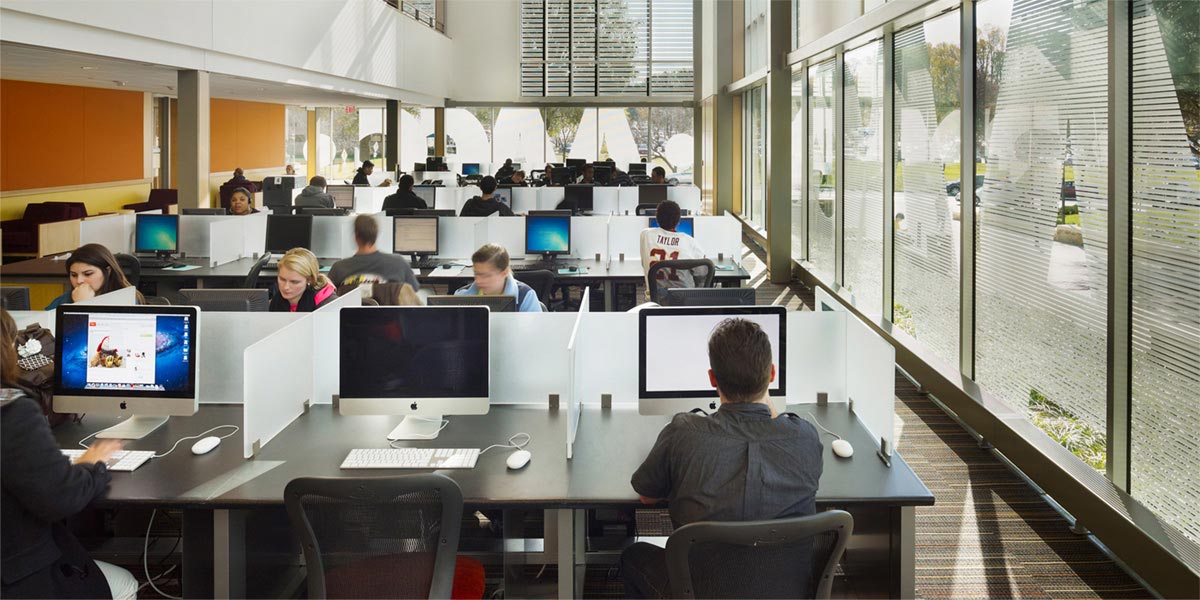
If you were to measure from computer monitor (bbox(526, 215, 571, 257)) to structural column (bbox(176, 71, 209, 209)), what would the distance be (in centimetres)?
332

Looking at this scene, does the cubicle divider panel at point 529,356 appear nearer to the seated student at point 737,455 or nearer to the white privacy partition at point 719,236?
the seated student at point 737,455

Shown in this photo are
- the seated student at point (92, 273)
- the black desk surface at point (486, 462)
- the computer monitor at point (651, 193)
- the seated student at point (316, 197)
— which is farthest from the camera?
the computer monitor at point (651, 193)

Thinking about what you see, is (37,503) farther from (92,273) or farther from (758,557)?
(92,273)

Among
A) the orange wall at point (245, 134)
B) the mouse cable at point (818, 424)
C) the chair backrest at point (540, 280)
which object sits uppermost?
the orange wall at point (245, 134)

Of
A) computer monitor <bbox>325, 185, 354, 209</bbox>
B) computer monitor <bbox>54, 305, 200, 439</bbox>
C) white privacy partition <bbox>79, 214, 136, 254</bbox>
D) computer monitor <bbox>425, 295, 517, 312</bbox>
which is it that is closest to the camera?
computer monitor <bbox>54, 305, 200, 439</bbox>

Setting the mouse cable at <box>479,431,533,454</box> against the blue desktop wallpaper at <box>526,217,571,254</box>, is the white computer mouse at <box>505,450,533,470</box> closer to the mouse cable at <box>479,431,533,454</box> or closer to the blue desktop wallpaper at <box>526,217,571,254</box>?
the mouse cable at <box>479,431,533,454</box>

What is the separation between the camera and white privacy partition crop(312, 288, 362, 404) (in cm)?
364

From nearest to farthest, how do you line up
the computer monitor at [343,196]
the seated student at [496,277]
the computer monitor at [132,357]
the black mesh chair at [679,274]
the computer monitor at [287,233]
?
1. the computer monitor at [132,357]
2. the seated student at [496,277]
3. the black mesh chair at [679,274]
4. the computer monitor at [287,233]
5. the computer monitor at [343,196]

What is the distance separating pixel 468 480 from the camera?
112 inches

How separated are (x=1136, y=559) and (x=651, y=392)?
70.5 inches

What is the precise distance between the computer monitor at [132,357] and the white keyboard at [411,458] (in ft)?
2.25

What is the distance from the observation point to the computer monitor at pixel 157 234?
7.71m

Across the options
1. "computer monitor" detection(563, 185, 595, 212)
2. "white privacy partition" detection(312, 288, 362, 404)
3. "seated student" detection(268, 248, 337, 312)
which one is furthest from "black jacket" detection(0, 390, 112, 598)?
"computer monitor" detection(563, 185, 595, 212)

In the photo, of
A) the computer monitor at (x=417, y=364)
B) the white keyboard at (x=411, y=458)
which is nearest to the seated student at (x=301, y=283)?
the computer monitor at (x=417, y=364)
